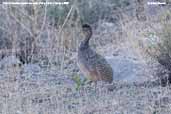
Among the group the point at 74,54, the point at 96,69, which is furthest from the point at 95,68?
the point at 74,54

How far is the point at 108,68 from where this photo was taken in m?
7.35

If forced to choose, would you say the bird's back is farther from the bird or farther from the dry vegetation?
the dry vegetation

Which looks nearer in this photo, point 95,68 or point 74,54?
point 95,68

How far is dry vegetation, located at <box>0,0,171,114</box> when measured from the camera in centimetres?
658

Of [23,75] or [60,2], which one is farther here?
[60,2]

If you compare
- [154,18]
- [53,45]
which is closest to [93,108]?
[53,45]

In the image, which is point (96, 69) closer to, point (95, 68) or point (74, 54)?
point (95, 68)

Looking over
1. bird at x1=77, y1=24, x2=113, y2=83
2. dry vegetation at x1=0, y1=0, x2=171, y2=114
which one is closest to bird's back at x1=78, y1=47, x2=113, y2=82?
bird at x1=77, y1=24, x2=113, y2=83

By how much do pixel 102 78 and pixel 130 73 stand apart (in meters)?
0.79

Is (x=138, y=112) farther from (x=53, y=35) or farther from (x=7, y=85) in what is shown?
(x=53, y=35)

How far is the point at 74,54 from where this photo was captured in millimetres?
9164

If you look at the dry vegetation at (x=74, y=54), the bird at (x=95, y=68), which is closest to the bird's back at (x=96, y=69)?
the bird at (x=95, y=68)

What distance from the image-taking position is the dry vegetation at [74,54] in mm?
6582

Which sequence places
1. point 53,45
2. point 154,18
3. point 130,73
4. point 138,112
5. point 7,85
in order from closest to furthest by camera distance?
point 138,112 → point 7,85 → point 130,73 → point 53,45 → point 154,18
